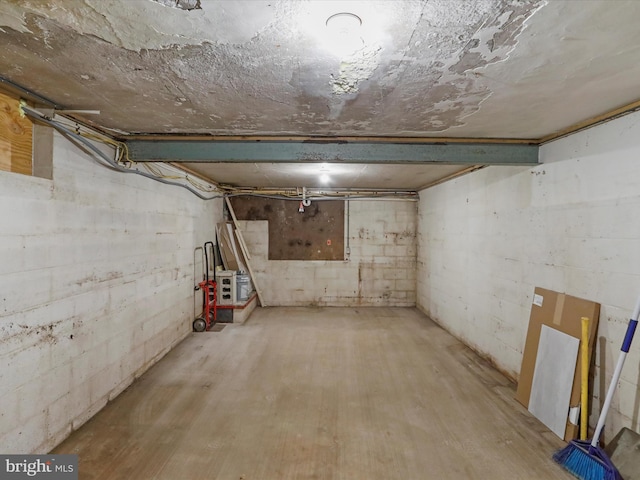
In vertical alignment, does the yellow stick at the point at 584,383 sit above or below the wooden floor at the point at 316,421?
above

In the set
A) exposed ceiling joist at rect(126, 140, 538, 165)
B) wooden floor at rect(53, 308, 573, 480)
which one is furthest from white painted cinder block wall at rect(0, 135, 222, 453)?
exposed ceiling joist at rect(126, 140, 538, 165)

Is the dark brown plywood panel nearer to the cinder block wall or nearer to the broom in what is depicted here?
the cinder block wall

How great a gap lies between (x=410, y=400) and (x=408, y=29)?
2767mm

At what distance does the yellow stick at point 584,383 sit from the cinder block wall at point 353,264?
4.23 metres

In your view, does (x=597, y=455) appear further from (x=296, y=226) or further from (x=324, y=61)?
(x=296, y=226)

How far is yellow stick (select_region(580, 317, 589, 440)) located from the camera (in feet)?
7.08

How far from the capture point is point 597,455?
1.93 metres

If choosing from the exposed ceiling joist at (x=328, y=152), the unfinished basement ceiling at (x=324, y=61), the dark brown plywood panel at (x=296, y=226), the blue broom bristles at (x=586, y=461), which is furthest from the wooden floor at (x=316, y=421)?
the dark brown plywood panel at (x=296, y=226)

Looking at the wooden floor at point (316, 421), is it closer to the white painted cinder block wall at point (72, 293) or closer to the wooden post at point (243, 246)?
the white painted cinder block wall at point (72, 293)

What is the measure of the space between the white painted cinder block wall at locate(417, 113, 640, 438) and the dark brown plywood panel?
7.60 ft

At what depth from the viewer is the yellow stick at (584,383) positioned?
2.16m

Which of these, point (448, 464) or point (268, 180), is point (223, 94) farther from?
point (268, 180)

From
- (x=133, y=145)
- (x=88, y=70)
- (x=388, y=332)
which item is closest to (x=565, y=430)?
(x=388, y=332)

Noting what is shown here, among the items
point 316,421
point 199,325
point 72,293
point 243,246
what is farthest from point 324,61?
point 243,246
